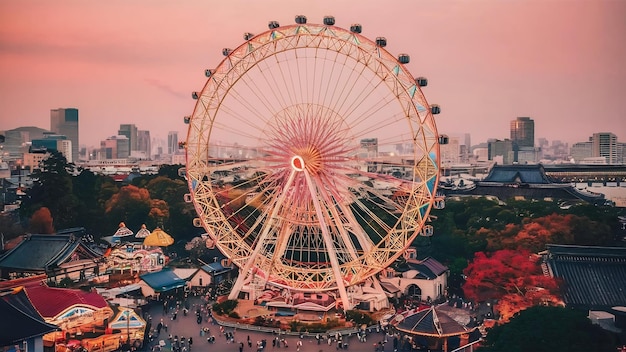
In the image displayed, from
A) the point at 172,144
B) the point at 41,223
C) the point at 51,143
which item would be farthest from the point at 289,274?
the point at 172,144

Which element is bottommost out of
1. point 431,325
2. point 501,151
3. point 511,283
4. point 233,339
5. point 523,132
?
point 233,339

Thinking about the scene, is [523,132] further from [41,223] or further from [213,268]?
[41,223]

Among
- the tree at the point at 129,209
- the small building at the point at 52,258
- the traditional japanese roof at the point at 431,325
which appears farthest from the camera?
the tree at the point at 129,209

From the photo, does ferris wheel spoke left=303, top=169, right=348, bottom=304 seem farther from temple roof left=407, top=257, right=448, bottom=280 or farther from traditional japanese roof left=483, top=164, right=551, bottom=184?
traditional japanese roof left=483, top=164, right=551, bottom=184

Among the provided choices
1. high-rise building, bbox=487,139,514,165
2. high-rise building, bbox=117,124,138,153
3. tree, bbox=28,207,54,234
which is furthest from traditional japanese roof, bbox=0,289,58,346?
high-rise building, bbox=487,139,514,165

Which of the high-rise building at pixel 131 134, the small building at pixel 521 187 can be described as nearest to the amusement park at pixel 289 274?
the small building at pixel 521 187

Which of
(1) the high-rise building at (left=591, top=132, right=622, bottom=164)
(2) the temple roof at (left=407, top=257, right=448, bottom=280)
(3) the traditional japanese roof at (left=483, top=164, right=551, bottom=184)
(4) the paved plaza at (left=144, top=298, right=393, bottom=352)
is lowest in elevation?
(4) the paved plaza at (left=144, top=298, right=393, bottom=352)

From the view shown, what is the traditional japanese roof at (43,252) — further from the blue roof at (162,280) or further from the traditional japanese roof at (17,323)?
the traditional japanese roof at (17,323)
